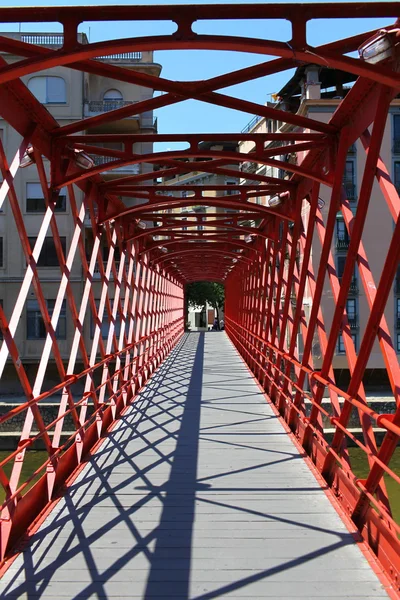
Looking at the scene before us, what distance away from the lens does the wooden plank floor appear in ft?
13.0

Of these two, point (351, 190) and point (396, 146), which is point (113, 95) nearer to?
point (351, 190)

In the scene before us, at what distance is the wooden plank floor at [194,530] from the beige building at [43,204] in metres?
20.5

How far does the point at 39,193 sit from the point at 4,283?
13.3 ft

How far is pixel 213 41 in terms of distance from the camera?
12.6 feet

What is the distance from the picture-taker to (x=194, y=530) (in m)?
4.94

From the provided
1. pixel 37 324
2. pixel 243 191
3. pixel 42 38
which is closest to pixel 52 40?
pixel 42 38

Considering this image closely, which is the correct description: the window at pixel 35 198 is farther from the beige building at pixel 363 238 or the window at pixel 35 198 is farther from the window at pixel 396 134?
the window at pixel 396 134

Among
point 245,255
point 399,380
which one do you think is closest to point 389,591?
point 399,380

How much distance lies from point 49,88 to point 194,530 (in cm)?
2684

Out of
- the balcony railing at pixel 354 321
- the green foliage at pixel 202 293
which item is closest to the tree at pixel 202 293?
the green foliage at pixel 202 293

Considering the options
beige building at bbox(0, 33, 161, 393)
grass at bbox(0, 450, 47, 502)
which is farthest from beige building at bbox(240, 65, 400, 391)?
grass at bbox(0, 450, 47, 502)

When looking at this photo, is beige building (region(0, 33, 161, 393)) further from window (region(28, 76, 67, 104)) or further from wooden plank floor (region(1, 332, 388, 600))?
wooden plank floor (region(1, 332, 388, 600))

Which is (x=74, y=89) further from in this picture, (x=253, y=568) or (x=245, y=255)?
(x=253, y=568)

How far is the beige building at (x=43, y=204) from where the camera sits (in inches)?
1099
